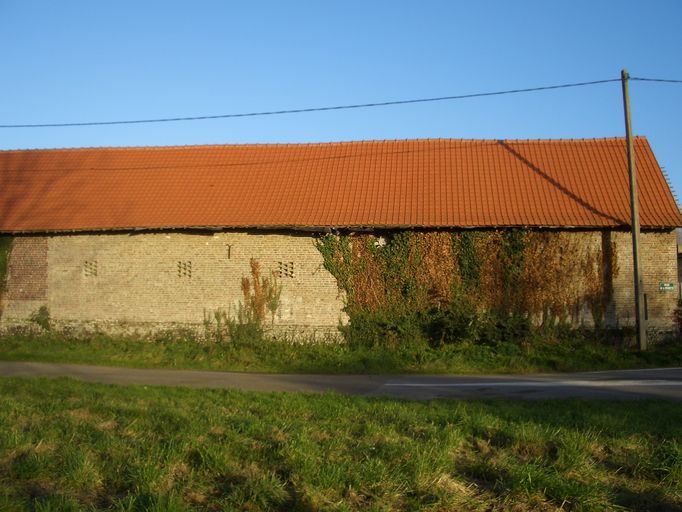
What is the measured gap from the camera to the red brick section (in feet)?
70.8

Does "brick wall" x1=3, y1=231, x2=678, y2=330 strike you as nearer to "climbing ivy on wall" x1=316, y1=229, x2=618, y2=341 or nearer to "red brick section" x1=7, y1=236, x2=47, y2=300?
"red brick section" x1=7, y1=236, x2=47, y2=300

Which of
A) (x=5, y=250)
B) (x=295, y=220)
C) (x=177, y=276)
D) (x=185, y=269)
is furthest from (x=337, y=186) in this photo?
(x=5, y=250)

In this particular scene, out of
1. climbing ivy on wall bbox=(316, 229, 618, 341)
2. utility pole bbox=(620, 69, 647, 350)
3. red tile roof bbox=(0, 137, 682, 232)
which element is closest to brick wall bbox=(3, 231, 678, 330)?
climbing ivy on wall bbox=(316, 229, 618, 341)

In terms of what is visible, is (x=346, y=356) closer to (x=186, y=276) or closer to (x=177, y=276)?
(x=186, y=276)

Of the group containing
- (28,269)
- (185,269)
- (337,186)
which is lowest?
(185,269)

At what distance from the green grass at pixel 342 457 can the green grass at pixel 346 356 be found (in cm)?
703

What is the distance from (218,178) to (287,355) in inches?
313

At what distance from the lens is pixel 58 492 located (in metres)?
5.97

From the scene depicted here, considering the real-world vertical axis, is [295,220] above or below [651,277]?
above

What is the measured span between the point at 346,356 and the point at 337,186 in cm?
659

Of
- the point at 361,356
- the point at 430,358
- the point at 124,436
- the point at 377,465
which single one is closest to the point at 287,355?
the point at 361,356

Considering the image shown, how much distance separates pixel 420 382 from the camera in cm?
1409

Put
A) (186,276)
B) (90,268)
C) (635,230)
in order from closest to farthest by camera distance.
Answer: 1. (635,230)
2. (186,276)
3. (90,268)

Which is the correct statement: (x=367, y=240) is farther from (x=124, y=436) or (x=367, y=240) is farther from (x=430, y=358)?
(x=124, y=436)
